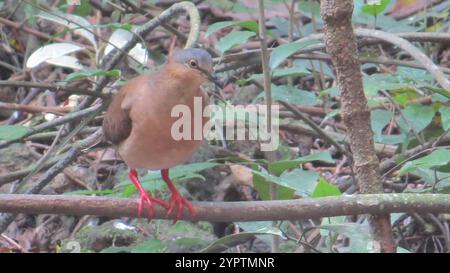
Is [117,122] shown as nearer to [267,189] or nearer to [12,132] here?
[12,132]

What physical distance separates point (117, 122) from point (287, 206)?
1173 millimetres

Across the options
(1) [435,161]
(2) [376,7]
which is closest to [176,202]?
(1) [435,161]

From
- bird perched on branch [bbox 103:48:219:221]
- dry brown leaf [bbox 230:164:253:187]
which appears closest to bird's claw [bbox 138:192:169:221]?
bird perched on branch [bbox 103:48:219:221]

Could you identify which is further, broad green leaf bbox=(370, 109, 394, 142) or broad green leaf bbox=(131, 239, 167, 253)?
broad green leaf bbox=(370, 109, 394, 142)

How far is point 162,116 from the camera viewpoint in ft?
12.5

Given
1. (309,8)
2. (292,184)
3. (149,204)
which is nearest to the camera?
(149,204)

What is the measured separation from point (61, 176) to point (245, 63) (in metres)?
1.69

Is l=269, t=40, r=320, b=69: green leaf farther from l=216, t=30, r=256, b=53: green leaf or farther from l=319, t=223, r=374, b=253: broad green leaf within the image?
l=319, t=223, r=374, b=253: broad green leaf

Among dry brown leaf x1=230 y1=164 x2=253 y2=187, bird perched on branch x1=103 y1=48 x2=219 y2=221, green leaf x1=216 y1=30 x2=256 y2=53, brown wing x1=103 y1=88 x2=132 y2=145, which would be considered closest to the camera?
bird perched on branch x1=103 y1=48 x2=219 y2=221

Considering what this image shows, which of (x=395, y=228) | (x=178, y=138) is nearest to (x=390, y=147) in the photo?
(x=395, y=228)

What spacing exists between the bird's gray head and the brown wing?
0.38 metres

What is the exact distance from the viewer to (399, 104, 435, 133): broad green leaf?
4.49m

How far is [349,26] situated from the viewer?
3.13 meters
